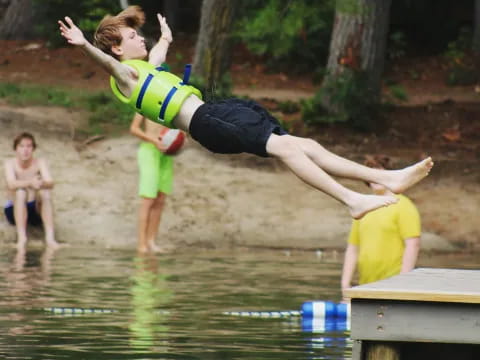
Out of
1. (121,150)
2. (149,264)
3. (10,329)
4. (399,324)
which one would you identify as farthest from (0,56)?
(399,324)

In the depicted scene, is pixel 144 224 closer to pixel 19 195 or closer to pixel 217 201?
pixel 19 195

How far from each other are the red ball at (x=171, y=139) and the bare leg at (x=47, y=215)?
1.97m

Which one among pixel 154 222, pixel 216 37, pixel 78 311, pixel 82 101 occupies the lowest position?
pixel 78 311

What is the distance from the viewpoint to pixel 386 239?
12.0 m

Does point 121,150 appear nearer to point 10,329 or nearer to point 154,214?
point 154,214

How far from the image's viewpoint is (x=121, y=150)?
22.0 meters

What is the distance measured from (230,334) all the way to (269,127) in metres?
2.08

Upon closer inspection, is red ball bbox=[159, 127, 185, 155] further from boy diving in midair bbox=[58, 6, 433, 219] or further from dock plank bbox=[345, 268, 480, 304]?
dock plank bbox=[345, 268, 480, 304]

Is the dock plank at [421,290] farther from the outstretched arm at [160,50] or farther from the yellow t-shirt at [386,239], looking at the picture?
→ the yellow t-shirt at [386,239]

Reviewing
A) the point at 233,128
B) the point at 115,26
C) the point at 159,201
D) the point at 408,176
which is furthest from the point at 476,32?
the point at 233,128

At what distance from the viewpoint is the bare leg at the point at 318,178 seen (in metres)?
9.08

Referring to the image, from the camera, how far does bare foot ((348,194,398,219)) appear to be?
910 centimetres

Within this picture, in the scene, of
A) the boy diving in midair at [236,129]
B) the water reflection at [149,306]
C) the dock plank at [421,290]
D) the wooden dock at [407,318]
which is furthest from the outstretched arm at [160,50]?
the wooden dock at [407,318]

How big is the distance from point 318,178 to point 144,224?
9176 millimetres
